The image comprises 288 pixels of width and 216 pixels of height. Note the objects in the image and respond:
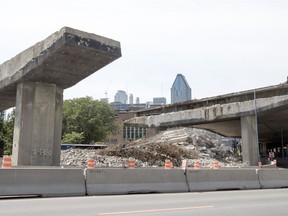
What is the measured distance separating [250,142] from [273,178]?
1478 cm

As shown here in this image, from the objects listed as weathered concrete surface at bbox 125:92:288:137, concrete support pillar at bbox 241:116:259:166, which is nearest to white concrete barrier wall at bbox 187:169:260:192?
concrete support pillar at bbox 241:116:259:166

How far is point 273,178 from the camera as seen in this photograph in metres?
17.1

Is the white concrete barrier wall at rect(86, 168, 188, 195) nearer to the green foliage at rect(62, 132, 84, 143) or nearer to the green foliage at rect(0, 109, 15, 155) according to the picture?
the green foliage at rect(0, 109, 15, 155)

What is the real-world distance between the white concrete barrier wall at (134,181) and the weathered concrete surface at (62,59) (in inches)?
226

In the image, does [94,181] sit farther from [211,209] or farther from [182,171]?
[211,209]

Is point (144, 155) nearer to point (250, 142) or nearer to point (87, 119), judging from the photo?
point (250, 142)

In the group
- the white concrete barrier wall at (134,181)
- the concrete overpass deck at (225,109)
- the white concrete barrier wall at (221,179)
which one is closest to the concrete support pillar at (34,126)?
the white concrete barrier wall at (134,181)

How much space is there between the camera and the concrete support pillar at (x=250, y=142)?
31328 millimetres

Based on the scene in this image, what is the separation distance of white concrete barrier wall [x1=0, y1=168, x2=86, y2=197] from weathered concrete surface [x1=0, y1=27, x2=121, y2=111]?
586 centimetres

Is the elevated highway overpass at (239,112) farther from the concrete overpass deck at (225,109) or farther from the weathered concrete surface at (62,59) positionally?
the weathered concrete surface at (62,59)

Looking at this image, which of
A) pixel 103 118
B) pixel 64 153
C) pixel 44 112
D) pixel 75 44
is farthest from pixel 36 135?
pixel 103 118

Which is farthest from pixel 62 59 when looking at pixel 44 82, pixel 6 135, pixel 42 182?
pixel 6 135

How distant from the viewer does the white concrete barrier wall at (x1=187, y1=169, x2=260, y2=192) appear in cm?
1458

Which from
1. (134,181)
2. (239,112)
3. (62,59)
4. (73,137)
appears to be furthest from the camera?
(73,137)
